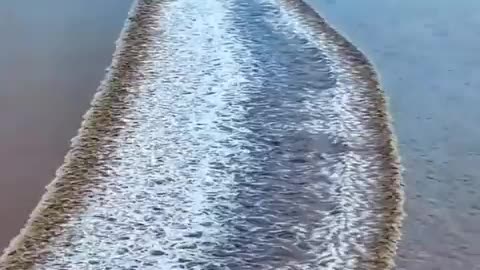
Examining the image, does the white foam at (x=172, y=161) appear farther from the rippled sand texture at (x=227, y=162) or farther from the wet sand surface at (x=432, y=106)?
the wet sand surface at (x=432, y=106)

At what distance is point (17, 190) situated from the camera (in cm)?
162

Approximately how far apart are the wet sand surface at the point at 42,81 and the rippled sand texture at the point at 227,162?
4cm

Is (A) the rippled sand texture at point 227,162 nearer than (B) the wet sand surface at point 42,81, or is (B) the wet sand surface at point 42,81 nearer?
(A) the rippled sand texture at point 227,162

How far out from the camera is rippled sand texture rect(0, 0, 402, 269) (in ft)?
4.83

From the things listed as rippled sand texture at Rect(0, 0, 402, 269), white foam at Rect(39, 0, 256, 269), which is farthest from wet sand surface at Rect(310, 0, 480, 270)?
Result: white foam at Rect(39, 0, 256, 269)

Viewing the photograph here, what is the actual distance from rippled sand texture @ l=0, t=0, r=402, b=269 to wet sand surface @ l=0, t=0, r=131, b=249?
1.8 inches

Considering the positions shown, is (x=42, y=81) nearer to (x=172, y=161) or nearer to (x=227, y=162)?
(x=172, y=161)

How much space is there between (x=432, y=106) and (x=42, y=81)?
1.02m

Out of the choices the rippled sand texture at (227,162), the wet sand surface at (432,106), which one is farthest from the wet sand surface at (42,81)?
the wet sand surface at (432,106)

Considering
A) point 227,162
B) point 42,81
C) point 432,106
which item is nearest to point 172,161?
point 227,162

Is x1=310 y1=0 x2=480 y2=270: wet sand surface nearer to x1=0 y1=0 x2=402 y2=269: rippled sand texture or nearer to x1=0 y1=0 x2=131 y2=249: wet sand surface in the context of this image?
x1=0 y1=0 x2=402 y2=269: rippled sand texture

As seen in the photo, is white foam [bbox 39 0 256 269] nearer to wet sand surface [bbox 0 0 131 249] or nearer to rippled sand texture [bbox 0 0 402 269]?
rippled sand texture [bbox 0 0 402 269]

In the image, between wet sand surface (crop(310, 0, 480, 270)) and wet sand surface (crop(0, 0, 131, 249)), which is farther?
wet sand surface (crop(0, 0, 131, 249))

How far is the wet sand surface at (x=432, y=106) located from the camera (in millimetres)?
1490
